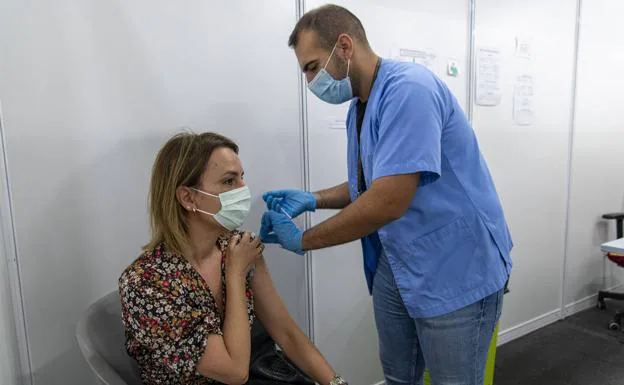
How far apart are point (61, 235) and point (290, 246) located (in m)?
0.74

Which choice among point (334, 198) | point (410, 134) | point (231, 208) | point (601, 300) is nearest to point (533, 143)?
point (601, 300)

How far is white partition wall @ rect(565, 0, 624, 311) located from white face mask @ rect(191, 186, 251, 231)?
8.99ft

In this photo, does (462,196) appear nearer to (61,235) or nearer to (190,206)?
(190,206)

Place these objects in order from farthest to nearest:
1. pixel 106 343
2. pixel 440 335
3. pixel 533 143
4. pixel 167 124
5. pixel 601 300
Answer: pixel 601 300 → pixel 533 143 → pixel 167 124 → pixel 440 335 → pixel 106 343

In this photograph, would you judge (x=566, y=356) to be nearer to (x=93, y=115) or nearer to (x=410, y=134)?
(x=410, y=134)

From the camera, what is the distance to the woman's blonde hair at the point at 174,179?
1184 mm

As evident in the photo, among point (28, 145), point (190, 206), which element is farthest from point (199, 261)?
point (28, 145)

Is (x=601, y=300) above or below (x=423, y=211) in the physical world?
below

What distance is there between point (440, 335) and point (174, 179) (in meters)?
0.90

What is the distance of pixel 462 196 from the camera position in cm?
123

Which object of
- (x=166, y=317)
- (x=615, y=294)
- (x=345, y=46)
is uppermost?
(x=345, y=46)

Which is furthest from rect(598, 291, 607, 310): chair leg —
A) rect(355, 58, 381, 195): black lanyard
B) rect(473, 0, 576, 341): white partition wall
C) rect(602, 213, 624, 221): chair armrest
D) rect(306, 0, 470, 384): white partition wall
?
rect(355, 58, 381, 195): black lanyard

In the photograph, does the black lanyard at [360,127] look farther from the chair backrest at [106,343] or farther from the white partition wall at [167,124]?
the chair backrest at [106,343]

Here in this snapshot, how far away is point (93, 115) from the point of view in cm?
136
